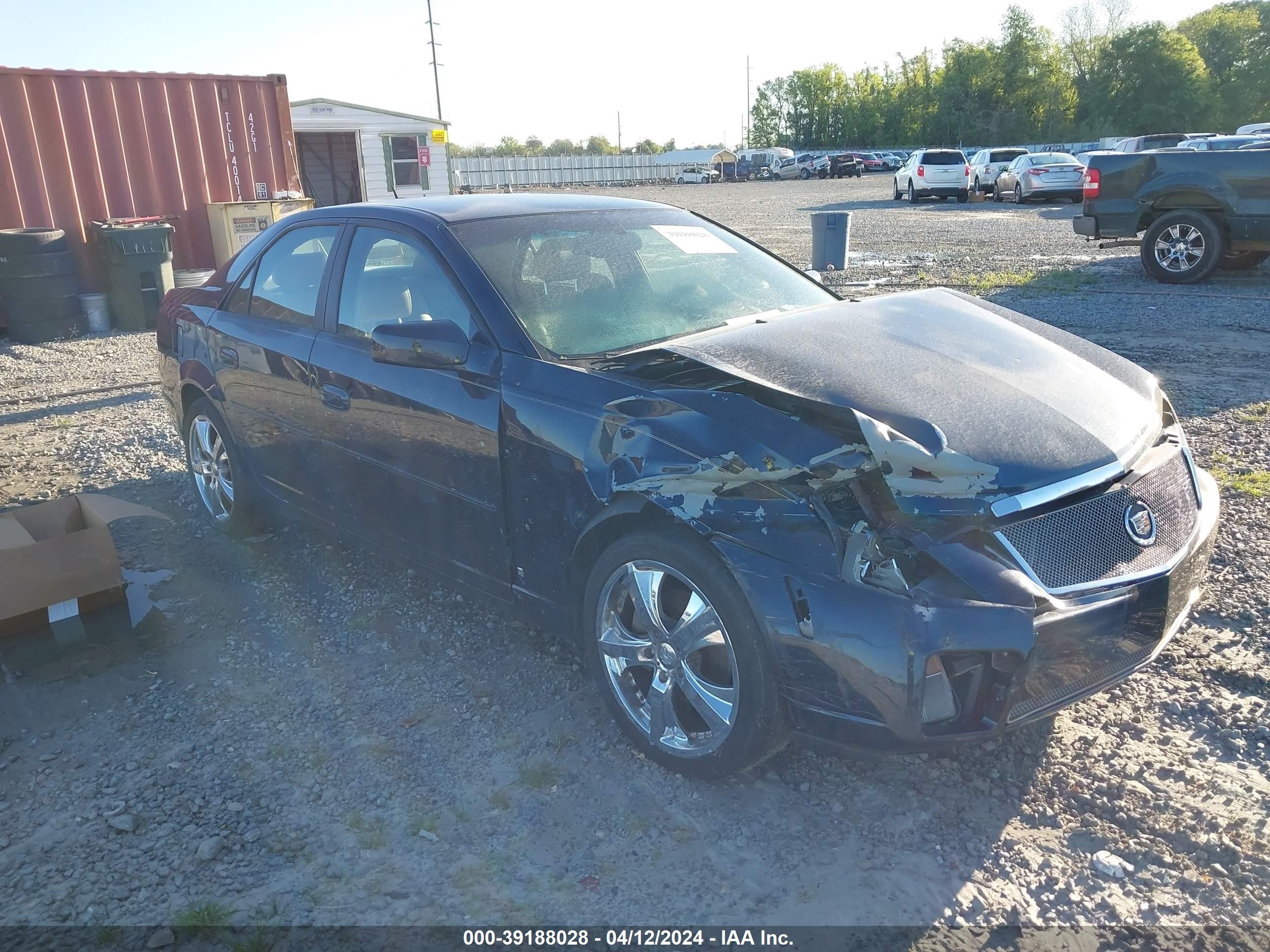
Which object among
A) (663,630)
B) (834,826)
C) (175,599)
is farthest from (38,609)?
(834,826)

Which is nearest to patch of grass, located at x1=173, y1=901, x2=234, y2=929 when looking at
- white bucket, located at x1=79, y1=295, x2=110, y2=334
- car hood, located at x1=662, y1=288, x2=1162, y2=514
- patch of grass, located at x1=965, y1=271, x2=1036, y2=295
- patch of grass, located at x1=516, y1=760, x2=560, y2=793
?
patch of grass, located at x1=516, y1=760, x2=560, y2=793

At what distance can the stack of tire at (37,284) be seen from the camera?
10.9m

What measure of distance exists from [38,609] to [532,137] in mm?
112989

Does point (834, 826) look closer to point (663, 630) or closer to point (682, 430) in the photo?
point (663, 630)

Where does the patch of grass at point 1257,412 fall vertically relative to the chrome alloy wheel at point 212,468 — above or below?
below

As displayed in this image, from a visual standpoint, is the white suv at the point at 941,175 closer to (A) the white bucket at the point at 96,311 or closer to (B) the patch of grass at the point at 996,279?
(B) the patch of grass at the point at 996,279

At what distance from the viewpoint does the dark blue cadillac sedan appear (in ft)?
8.09

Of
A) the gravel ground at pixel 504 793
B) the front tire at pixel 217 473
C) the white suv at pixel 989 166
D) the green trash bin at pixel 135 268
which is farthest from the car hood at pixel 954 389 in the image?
the white suv at pixel 989 166

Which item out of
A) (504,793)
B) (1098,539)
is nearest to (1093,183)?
(1098,539)

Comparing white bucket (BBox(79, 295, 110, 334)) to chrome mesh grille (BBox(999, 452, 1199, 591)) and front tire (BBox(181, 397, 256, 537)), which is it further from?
chrome mesh grille (BBox(999, 452, 1199, 591))

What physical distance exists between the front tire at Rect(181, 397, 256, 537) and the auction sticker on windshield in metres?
2.39

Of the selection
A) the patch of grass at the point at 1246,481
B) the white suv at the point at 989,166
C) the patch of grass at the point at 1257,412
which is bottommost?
the patch of grass at the point at 1246,481

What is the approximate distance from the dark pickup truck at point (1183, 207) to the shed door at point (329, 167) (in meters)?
20.2

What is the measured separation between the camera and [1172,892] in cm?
240
